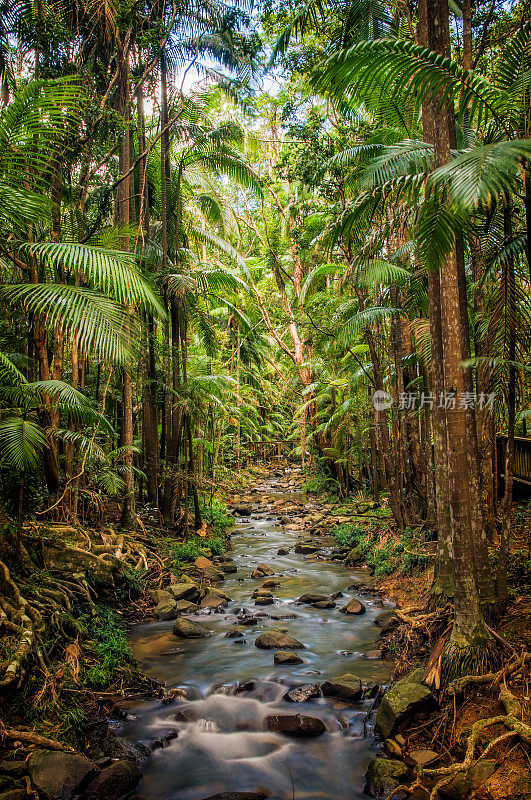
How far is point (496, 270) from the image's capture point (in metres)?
4.67

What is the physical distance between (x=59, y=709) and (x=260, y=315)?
59.4 ft

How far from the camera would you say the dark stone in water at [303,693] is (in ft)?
16.8

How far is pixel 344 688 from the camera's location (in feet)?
16.5

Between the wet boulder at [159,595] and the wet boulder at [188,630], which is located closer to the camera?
the wet boulder at [188,630]

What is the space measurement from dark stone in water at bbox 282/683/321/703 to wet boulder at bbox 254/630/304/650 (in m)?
1.04

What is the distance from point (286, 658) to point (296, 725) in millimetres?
1330

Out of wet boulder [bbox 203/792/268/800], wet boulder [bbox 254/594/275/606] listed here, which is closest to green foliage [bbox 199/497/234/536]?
wet boulder [bbox 254/594/275/606]

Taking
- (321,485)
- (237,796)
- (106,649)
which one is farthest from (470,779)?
(321,485)

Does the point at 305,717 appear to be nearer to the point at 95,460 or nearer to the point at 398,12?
the point at 95,460

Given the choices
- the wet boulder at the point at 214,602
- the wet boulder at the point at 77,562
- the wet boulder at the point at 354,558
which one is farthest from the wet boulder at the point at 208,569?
the wet boulder at the point at 354,558

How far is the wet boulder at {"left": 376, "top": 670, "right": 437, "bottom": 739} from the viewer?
4094 millimetres

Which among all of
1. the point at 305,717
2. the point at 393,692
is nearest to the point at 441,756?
the point at 393,692

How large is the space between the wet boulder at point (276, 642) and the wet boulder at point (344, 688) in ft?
3.75

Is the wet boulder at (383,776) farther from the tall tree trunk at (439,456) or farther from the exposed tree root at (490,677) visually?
the tall tree trunk at (439,456)
